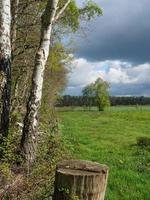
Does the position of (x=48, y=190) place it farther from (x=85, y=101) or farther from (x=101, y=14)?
(x=85, y=101)

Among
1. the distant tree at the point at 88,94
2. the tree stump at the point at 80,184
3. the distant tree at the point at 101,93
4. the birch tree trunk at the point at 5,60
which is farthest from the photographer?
the distant tree at the point at 88,94

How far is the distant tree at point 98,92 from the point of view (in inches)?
5404

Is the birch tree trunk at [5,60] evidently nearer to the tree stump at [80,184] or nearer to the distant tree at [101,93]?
the tree stump at [80,184]

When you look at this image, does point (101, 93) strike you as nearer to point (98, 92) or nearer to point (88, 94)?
point (98, 92)

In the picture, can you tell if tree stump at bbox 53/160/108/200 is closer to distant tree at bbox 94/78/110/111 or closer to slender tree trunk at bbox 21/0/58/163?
slender tree trunk at bbox 21/0/58/163

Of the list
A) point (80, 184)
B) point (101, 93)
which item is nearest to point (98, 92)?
point (101, 93)

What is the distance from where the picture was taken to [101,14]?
24.1 meters

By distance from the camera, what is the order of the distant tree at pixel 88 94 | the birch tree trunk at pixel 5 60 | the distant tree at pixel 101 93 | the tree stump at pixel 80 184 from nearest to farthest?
the tree stump at pixel 80 184 < the birch tree trunk at pixel 5 60 < the distant tree at pixel 101 93 < the distant tree at pixel 88 94

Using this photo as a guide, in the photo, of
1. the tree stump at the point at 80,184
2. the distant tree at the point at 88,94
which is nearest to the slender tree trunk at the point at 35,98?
the tree stump at the point at 80,184

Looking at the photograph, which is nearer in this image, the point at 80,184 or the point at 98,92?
the point at 80,184

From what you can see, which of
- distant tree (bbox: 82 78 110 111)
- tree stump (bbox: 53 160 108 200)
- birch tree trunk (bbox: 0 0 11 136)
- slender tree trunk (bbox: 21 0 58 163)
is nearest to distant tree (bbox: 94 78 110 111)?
distant tree (bbox: 82 78 110 111)

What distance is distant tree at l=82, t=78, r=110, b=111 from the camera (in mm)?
137250

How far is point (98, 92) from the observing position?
14462 cm

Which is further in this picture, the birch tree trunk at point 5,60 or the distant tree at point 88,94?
the distant tree at point 88,94
